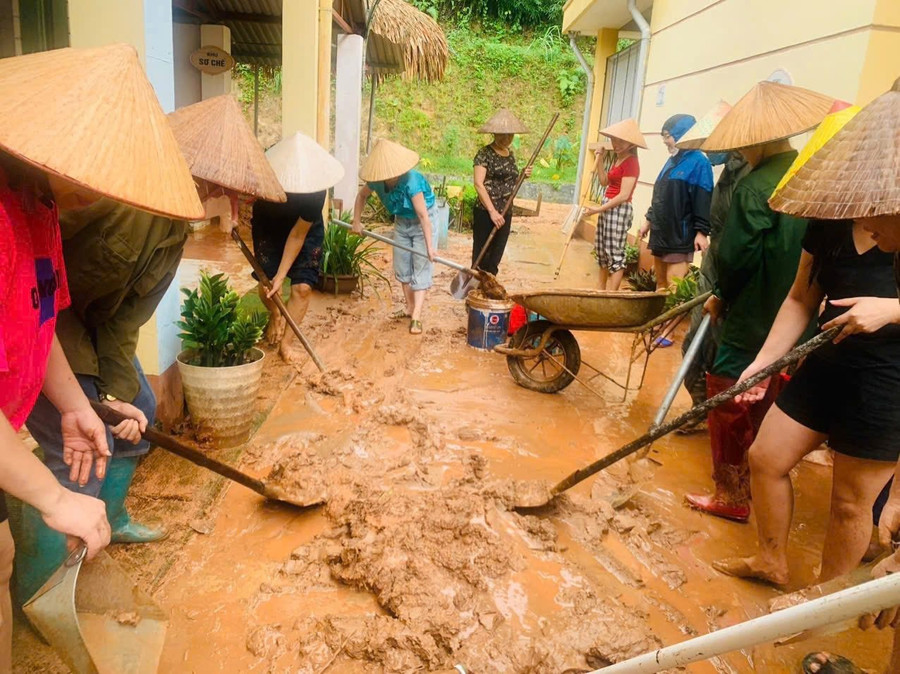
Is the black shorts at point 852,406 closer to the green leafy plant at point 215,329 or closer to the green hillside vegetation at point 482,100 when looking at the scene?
the green leafy plant at point 215,329

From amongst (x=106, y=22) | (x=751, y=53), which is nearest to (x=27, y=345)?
(x=106, y=22)

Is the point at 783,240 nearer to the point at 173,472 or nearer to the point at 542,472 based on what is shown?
the point at 542,472

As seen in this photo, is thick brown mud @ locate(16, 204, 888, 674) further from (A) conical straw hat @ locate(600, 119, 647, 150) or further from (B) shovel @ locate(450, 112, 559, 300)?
(A) conical straw hat @ locate(600, 119, 647, 150)

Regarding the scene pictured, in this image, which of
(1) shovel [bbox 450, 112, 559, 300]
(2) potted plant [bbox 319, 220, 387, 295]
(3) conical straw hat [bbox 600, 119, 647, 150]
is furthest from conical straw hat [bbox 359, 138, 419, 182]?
(3) conical straw hat [bbox 600, 119, 647, 150]

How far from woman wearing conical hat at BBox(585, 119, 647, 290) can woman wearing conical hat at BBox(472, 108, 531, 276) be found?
886mm

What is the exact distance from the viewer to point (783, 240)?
9.43 feet

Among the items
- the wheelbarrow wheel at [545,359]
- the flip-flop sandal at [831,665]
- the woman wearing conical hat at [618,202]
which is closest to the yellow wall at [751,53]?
the woman wearing conical hat at [618,202]

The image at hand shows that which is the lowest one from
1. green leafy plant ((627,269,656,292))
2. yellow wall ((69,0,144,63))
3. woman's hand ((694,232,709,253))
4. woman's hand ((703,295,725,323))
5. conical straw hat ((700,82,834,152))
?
green leafy plant ((627,269,656,292))

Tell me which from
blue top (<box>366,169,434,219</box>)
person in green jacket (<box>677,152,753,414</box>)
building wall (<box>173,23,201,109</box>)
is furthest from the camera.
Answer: building wall (<box>173,23,201,109</box>)

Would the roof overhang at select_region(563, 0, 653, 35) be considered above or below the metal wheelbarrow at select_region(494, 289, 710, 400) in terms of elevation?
above

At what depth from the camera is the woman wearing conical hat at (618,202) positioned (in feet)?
20.0

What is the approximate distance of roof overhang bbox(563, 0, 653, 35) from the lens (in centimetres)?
1022

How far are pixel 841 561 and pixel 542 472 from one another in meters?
1.52

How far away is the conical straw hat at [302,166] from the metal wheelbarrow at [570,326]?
1.47 meters
